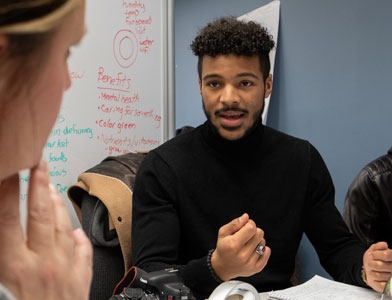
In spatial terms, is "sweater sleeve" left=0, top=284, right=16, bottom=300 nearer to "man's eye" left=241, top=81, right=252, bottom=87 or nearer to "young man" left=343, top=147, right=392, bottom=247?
"man's eye" left=241, top=81, right=252, bottom=87

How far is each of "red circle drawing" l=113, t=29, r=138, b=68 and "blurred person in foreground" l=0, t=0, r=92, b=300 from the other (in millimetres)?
1427

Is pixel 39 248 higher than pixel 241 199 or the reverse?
higher

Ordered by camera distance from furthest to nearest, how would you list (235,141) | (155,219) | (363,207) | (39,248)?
(363,207)
(235,141)
(155,219)
(39,248)

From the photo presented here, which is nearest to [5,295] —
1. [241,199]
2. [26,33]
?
[26,33]

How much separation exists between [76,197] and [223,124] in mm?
557

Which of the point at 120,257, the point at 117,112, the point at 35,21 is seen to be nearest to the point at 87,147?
the point at 117,112

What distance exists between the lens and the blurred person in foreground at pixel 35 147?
15.5 inches

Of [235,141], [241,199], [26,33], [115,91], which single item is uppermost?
[26,33]

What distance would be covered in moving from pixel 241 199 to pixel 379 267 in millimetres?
437

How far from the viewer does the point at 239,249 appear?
3.49 ft

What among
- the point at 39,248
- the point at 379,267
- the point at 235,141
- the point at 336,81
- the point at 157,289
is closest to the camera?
the point at 39,248

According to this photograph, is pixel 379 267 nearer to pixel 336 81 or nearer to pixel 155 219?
pixel 155 219

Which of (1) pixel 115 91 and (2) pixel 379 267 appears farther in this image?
(1) pixel 115 91

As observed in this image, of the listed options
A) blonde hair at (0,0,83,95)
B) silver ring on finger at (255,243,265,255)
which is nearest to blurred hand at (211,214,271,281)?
silver ring on finger at (255,243,265,255)
